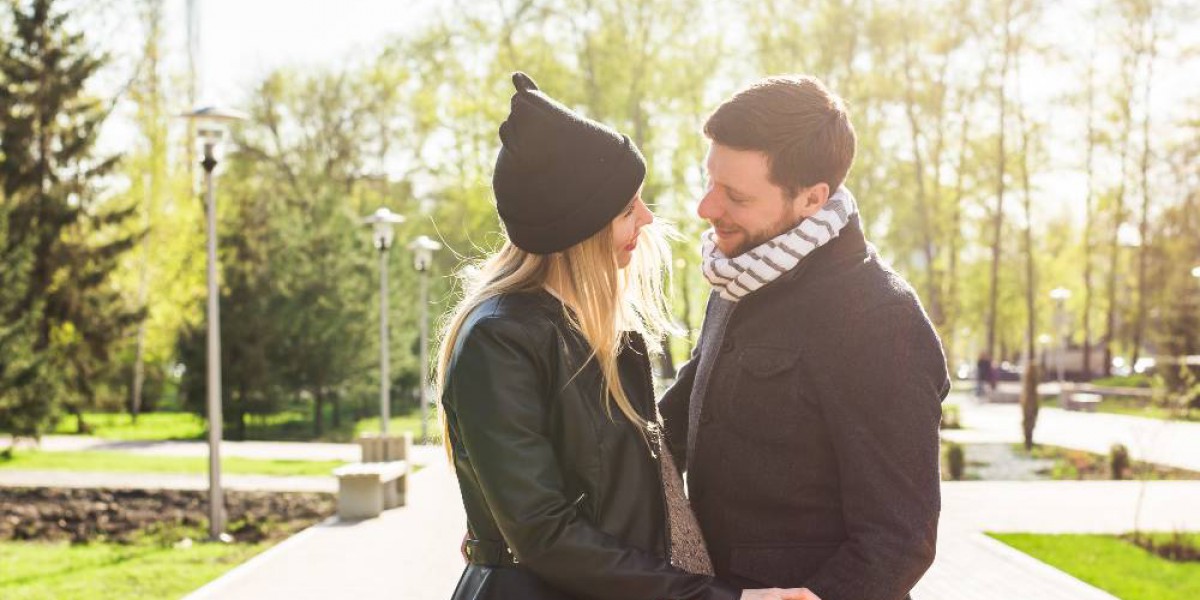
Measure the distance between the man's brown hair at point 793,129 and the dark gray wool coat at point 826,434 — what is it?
0.16 m

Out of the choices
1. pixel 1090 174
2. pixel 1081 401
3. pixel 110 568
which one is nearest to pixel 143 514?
pixel 110 568

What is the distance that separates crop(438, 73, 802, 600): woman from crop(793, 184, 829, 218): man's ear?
34 centimetres

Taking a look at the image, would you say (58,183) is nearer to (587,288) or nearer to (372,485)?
(372,485)

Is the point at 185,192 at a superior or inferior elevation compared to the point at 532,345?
superior

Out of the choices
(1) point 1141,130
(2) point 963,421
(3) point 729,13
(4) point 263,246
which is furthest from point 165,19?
(1) point 1141,130

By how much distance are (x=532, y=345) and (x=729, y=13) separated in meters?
29.0

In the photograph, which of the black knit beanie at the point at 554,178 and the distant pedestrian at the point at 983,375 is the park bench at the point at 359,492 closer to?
the black knit beanie at the point at 554,178

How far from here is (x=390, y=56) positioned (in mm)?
31344

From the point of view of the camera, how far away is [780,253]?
2.48 metres

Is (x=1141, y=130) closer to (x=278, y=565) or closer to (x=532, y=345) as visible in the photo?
(x=278, y=565)

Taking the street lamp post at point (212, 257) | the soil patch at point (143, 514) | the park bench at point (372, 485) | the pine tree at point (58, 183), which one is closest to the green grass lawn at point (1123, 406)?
the park bench at point (372, 485)

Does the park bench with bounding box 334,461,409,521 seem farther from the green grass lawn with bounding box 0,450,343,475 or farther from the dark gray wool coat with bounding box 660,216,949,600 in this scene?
the dark gray wool coat with bounding box 660,216,949,600

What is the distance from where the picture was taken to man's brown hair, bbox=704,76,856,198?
8.16 feet

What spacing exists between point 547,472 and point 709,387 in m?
0.56
